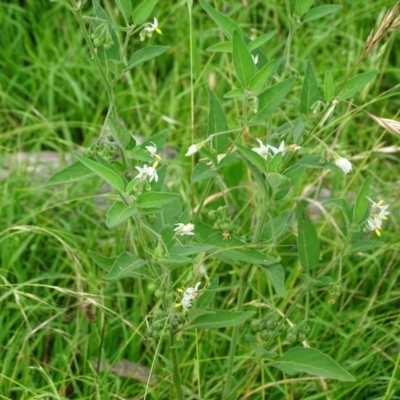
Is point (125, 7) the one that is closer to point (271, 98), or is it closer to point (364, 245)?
point (271, 98)

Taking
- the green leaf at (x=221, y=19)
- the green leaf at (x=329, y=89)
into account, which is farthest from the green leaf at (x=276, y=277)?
the green leaf at (x=221, y=19)

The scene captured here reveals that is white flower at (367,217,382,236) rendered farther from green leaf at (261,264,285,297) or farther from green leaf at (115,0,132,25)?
green leaf at (115,0,132,25)

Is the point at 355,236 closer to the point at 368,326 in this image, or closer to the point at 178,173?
the point at 368,326

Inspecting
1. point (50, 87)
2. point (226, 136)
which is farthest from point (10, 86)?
point (226, 136)

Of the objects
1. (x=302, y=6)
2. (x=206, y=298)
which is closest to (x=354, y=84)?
(x=302, y=6)

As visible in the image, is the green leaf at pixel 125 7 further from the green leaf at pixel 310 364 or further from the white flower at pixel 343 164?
the green leaf at pixel 310 364

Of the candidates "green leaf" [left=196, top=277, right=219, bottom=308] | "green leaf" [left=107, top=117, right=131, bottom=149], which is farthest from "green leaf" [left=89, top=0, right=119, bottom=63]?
"green leaf" [left=196, top=277, right=219, bottom=308]
